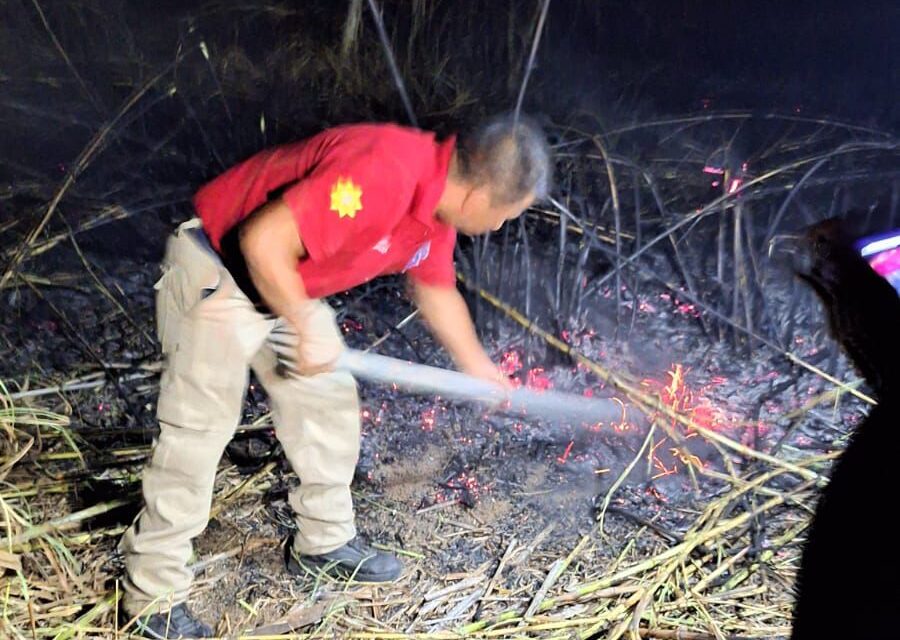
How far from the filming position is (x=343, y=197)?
72.4 inches

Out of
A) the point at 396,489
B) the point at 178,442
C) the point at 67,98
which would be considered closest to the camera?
the point at 178,442

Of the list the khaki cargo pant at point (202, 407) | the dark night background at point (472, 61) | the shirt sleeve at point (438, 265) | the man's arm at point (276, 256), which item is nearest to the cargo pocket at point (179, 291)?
the khaki cargo pant at point (202, 407)

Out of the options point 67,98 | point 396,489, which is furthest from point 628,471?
point 67,98

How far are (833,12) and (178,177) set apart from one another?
2.92 meters

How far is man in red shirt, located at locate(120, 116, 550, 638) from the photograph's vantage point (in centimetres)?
188

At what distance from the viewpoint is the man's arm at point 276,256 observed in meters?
1.84

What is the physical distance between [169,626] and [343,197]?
1.21 metres

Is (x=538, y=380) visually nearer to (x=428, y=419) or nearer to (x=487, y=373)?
(x=428, y=419)

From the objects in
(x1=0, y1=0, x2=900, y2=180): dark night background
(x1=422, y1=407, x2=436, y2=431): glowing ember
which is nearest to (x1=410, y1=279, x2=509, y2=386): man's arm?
(x1=422, y1=407, x2=436, y2=431): glowing ember

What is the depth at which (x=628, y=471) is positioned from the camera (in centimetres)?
282

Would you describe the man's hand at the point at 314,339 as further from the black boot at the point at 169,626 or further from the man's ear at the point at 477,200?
the black boot at the point at 169,626

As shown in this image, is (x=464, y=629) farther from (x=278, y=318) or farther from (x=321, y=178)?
(x=321, y=178)

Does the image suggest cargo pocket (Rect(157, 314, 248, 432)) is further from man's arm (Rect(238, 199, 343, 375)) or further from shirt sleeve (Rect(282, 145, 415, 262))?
shirt sleeve (Rect(282, 145, 415, 262))

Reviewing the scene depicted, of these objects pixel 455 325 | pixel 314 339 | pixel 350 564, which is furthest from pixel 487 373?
pixel 350 564
